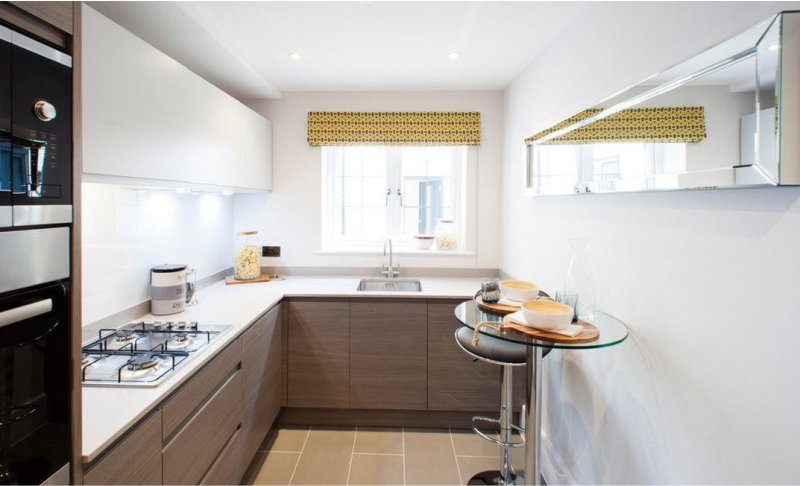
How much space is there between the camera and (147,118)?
5.31ft

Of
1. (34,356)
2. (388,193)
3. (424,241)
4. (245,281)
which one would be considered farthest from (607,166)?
(245,281)

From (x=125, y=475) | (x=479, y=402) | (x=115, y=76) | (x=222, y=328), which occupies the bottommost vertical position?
(x=479, y=402)

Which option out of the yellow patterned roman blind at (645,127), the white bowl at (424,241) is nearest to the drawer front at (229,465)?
the white bowl at (424,241)

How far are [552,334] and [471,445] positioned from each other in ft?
4.79

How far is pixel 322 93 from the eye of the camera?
3.18m

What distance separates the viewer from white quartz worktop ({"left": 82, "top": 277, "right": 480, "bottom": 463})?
1.06m

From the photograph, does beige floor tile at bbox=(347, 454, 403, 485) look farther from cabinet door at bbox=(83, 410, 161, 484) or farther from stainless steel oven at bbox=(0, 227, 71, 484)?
stainless steel oven at bbox=(0, 227, 71, 484)

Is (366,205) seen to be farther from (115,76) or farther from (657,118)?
(657,118)

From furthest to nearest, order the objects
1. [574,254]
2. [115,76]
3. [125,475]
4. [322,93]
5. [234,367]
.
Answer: [322,93] < [234,367] < [574,254] < [115,76] < [125,475]

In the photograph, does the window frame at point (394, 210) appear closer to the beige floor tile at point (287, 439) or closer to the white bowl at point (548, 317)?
the beige floor tile at point (287, 439)

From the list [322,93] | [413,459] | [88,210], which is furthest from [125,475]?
[322,93]

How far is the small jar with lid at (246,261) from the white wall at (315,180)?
9.3 inches

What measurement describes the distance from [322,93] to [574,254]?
2.44 m

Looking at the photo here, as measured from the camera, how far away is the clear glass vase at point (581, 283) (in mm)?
1599
